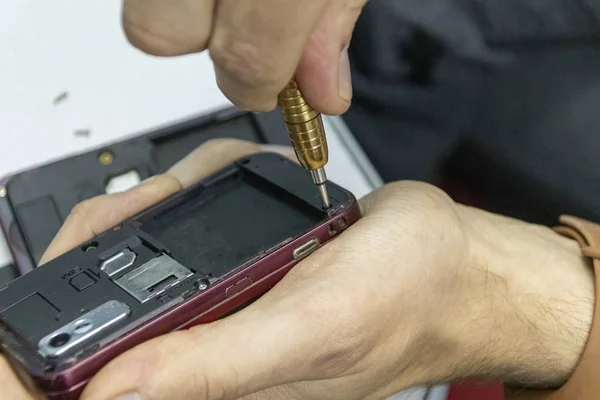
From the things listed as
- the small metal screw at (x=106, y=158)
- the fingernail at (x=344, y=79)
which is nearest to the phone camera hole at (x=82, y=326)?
the fingernail at (x=344, y=79)

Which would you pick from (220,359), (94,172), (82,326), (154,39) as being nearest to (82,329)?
(82,326)

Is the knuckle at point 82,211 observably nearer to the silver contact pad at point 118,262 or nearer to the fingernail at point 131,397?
Result: the silver contact pad at point 118,262

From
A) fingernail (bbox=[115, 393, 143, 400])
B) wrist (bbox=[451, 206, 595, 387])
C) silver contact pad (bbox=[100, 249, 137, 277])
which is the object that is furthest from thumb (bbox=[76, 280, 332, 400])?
wrist (bbox=[451, 206, 595, 387])

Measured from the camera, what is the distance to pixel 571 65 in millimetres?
956

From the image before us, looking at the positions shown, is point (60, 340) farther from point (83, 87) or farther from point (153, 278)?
point (83, 87)

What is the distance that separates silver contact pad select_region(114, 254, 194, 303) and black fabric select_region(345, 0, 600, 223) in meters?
0.50

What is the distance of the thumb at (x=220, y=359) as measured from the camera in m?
0.46

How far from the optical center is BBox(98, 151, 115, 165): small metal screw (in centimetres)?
84

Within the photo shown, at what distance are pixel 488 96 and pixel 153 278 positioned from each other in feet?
2.04

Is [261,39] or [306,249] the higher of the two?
[261,39]

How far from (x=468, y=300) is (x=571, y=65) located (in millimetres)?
441

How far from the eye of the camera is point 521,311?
73 cm

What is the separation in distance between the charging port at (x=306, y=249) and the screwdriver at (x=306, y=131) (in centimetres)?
4

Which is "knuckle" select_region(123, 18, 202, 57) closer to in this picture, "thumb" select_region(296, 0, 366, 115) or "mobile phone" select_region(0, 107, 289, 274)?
"thumb" select_region(296, 0, 366, 115)
